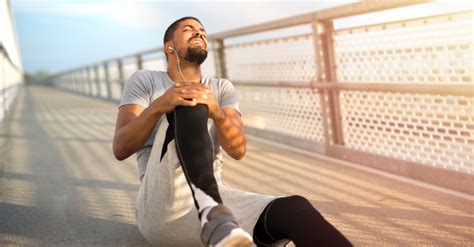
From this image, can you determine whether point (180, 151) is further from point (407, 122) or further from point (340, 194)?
point (407, 122)

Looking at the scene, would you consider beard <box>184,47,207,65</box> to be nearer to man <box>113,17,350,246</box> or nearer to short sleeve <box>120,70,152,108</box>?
man <box>113,17,350,246</box>

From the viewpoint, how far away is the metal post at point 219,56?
6121 mm

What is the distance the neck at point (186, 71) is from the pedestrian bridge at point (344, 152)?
75 centimetres

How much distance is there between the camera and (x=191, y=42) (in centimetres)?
211

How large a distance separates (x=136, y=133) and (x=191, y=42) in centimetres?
47

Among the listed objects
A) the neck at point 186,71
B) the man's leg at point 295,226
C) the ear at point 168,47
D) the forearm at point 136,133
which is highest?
the ear at point 168,47

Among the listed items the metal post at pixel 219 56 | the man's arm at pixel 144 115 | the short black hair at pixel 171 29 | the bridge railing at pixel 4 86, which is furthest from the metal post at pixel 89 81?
the man's arm at pixel 144 115

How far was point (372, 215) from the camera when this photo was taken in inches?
99.0

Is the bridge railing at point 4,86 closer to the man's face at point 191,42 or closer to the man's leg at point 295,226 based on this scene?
the man's face at point 191,42

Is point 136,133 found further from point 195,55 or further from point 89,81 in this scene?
point 89,81

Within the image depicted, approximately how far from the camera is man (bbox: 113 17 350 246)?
1.57 meters

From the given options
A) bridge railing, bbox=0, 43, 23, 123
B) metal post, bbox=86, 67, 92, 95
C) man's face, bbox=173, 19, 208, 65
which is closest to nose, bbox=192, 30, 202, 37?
man's face, bbox=173, 19, 208, 65

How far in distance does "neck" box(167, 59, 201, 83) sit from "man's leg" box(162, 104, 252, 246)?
1.43ft

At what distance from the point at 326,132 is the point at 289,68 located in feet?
2.71
